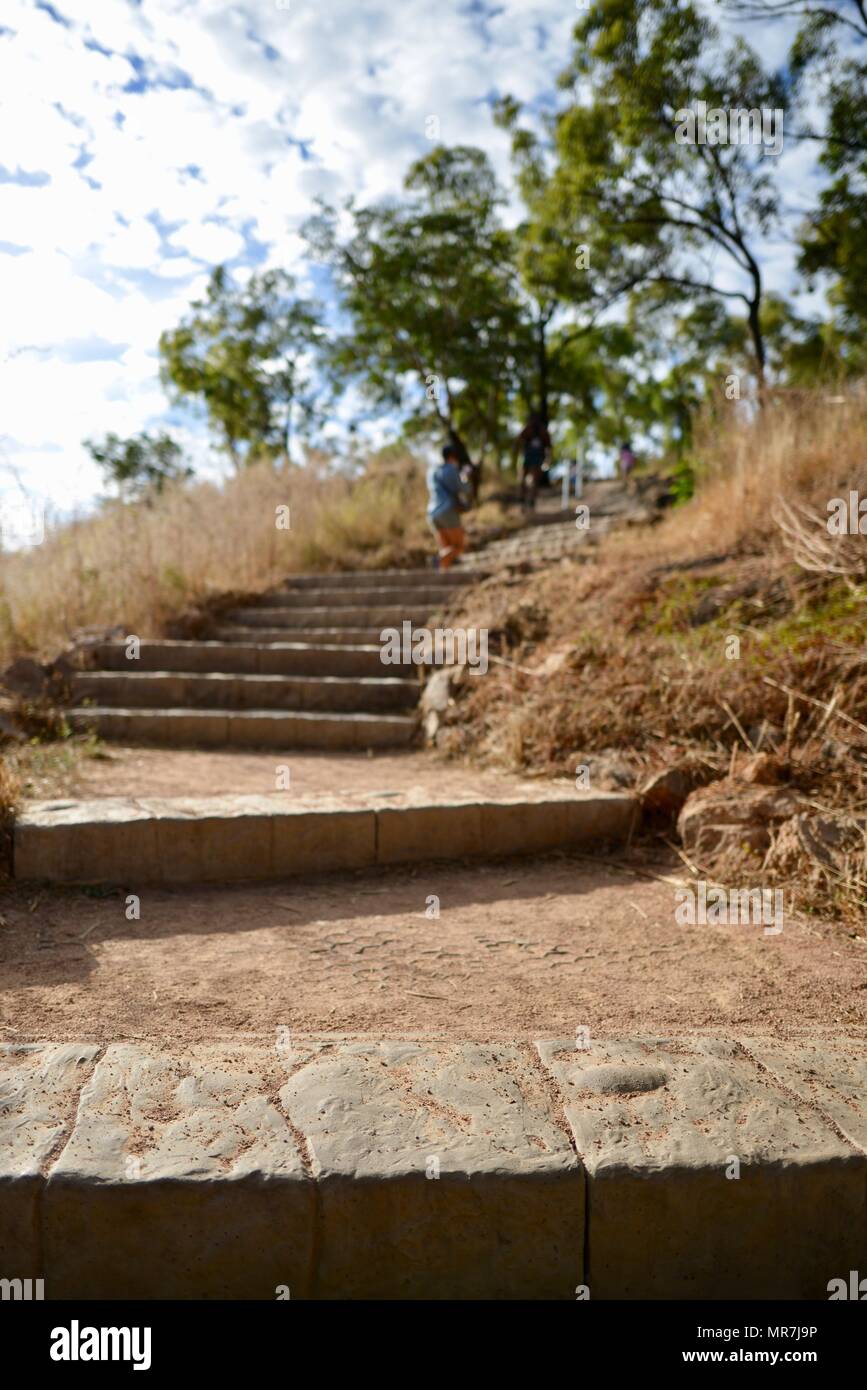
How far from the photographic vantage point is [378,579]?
852 centimetres

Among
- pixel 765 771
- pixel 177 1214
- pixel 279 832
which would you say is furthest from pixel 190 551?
pixel 177 1214

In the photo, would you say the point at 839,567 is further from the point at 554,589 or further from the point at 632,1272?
the point at 632,1272

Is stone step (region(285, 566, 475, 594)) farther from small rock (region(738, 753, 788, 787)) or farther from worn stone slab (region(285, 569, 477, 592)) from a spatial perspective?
small rock (region(738, 753, 788, 787))

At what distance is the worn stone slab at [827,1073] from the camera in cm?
177

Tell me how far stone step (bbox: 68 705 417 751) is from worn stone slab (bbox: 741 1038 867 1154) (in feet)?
11.8

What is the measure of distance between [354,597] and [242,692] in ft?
6.63

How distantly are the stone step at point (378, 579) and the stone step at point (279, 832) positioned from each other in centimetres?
415

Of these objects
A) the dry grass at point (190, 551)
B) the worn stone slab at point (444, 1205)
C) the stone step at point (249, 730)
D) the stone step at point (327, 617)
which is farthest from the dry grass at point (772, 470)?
the worn stone slab at point (444, 1205)

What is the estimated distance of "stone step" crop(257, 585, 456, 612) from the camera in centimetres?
744

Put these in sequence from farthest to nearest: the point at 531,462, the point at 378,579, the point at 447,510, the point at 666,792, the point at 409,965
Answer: the point at 531,462 < the point at 447,510 < the point at 378,579 < the point at 666,792 < the point at 409,965

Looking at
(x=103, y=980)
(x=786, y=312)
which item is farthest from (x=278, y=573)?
(x=786, y=312)

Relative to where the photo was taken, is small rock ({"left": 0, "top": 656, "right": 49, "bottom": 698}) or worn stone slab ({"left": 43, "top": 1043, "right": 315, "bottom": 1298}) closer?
worn stone slab ({"left": 43, "top": 1043, "right": 315, "bottom": 1298})

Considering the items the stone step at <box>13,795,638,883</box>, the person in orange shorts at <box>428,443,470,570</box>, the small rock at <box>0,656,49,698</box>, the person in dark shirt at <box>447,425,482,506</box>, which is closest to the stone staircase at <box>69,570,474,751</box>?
the small rock at <box>0,656,49,698</box>

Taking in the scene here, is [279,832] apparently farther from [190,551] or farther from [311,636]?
[190,551]
